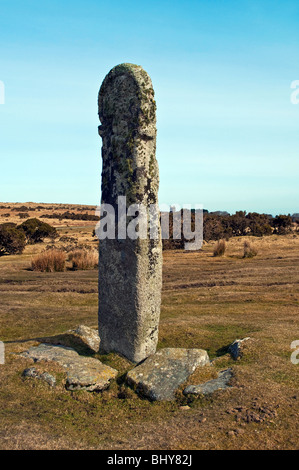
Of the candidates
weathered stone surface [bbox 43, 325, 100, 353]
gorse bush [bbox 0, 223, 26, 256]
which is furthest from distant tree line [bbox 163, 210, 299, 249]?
weathered stone surface [bbox 43, 325, 100, 353]

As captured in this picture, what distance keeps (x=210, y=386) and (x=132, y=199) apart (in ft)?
11.8

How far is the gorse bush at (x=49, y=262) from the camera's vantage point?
21578mm

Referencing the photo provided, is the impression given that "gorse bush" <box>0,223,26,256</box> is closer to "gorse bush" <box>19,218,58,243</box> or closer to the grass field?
"gorse bush" <box>19,218,58,243</box>

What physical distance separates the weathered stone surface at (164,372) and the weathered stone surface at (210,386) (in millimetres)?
280

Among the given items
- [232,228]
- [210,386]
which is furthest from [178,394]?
[232,228]

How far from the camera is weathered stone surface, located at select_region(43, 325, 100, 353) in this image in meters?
9.24

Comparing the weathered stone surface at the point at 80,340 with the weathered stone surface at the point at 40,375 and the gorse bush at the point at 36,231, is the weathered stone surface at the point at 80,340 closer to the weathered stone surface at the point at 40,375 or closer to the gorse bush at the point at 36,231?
the weathered stone surface at the point at 40,375

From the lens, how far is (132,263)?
8.30 meters

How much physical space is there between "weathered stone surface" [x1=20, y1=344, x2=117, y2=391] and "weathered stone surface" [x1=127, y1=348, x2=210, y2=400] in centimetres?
48

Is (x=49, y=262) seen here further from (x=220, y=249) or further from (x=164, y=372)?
(x=164, y=372)

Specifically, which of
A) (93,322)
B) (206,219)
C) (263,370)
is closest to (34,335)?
Answer: (93,322)

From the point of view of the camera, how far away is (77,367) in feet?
25.1

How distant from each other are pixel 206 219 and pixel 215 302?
29.2m

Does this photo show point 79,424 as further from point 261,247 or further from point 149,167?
point 261,247
